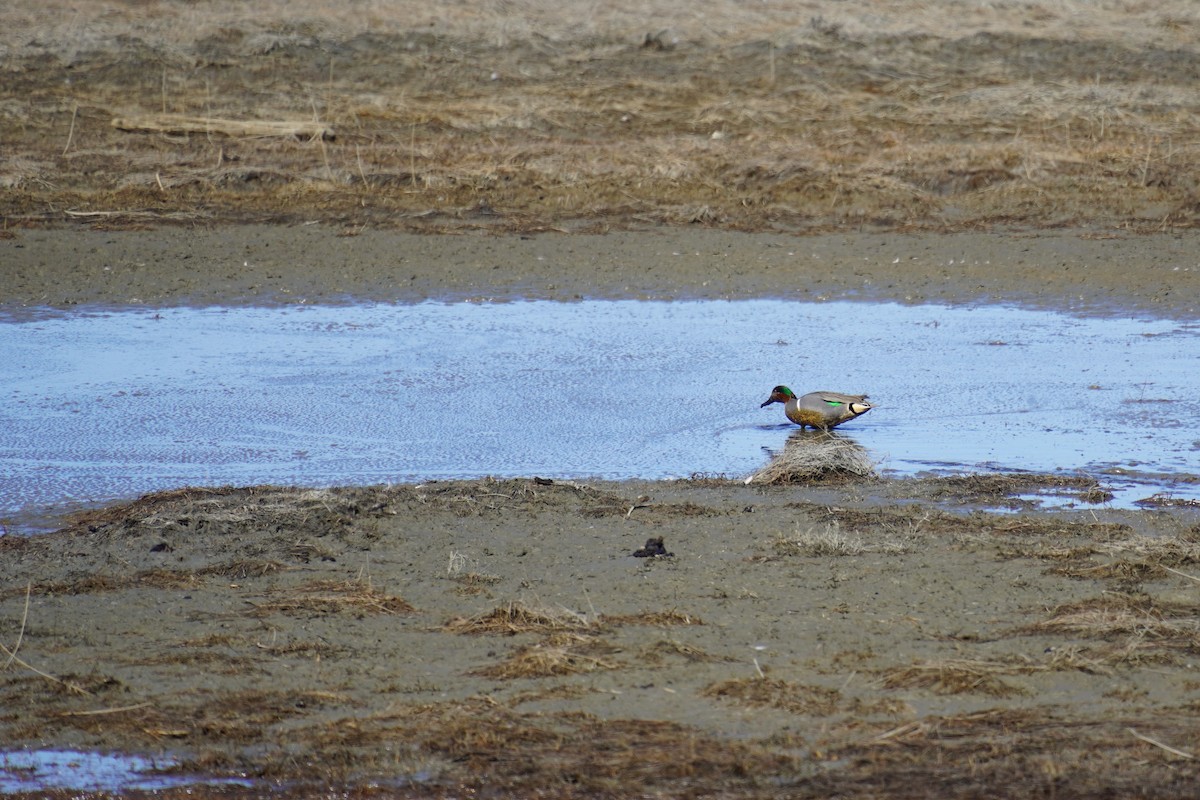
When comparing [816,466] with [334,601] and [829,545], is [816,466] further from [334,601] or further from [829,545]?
[334,601]

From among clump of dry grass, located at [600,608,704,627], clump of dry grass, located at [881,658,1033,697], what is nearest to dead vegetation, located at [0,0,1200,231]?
clump of dry grass, located at [600,608,704,627]

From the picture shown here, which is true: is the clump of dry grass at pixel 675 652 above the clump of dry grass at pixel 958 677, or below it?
below

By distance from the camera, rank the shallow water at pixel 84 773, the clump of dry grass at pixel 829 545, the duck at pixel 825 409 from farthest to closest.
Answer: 1. the duck at pixel 825 409
2. the clump of dry grass at pixel 829 545
3. the shallow water at pixel 84 773

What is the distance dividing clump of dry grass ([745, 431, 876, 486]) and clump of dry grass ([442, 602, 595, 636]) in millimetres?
2307

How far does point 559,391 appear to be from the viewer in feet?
32.2

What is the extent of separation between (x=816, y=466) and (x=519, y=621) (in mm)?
2549

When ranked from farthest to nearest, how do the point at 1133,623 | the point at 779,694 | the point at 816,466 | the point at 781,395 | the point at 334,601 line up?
the point at 781,395
the point at 816,466
the point at 334,601
the point at 1133,623
the point at 779,694

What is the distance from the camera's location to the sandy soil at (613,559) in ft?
14.2

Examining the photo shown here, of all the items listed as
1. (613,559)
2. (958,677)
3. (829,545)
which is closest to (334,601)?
(613,559)

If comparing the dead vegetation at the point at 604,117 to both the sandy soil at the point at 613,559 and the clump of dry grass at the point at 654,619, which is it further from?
the clump of dry grass at the point at 654,619

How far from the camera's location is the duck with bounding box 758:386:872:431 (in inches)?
337

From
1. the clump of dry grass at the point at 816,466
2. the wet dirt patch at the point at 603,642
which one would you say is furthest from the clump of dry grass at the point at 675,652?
the clump of dry grass at the point at 816,466

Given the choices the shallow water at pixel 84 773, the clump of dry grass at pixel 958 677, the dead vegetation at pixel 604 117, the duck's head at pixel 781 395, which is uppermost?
the dead vegetation at pixel 604 117

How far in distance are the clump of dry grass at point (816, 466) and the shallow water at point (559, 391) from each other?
0.92 ft
